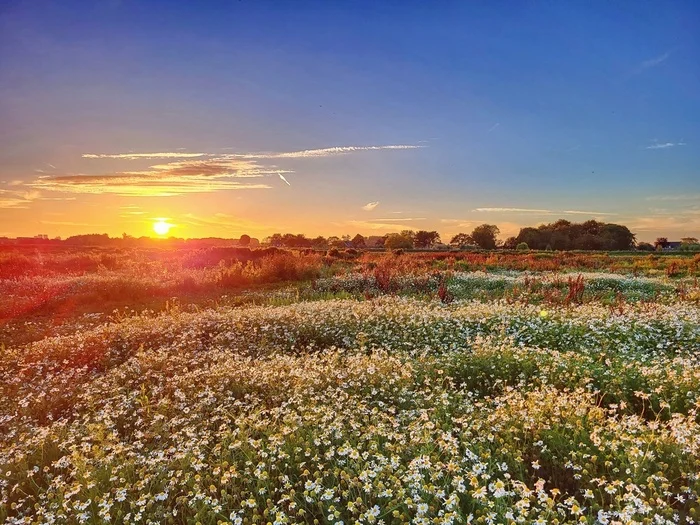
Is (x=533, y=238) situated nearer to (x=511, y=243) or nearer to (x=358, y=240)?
(x=511, y=243)

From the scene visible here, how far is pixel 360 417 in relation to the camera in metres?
5.69

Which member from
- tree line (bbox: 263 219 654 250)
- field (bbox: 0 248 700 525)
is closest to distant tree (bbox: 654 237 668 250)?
tree line (bbox: 263 219 654 250)

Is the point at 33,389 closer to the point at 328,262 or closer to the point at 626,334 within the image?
the point at 626,334

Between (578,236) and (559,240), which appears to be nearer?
(559,240)

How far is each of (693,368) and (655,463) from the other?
3457 millimetres

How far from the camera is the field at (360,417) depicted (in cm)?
403

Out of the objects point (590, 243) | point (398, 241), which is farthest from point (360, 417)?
point (590, 243)

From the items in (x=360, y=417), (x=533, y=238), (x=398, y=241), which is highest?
(x=533, y=238)

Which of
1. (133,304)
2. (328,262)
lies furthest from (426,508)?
(328,262)

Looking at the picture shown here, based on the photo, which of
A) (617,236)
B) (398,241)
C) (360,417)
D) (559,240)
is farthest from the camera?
(617,236)

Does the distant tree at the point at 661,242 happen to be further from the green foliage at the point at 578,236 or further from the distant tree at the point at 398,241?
the distant tree at the point at 398,241

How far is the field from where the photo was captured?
4.03m

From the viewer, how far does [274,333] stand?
11.0 m

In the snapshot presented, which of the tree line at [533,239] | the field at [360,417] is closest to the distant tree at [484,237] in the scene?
the tree line at [533,239]
